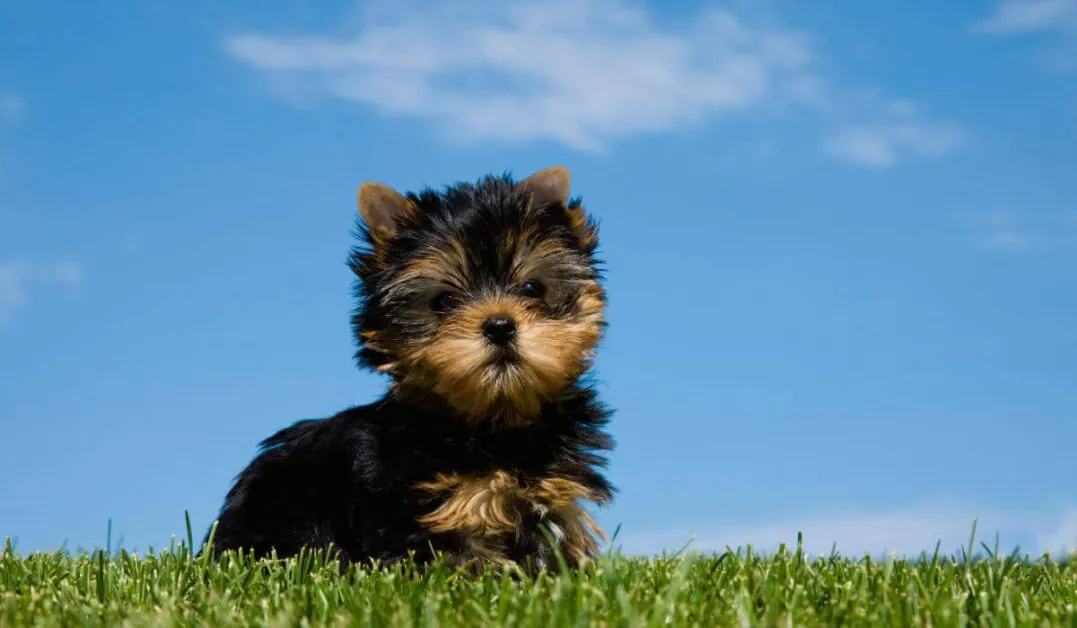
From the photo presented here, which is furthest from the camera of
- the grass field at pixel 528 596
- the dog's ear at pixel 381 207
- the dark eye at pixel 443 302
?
the dog's ear at pixel 381 207

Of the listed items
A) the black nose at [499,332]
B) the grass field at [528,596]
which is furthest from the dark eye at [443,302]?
the grass field at [528,596]

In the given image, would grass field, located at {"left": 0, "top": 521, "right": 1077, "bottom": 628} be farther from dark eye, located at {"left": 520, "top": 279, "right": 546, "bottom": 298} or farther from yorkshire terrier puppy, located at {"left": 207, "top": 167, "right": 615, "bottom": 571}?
dark eye, located at {"left": 520, "top": 279, "right": 546, "bottom": 298}

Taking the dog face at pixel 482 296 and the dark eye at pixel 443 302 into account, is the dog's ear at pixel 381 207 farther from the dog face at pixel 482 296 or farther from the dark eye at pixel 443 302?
the dark eye at pixel 443 302

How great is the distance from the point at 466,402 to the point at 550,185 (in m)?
1.39

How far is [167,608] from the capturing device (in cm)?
472

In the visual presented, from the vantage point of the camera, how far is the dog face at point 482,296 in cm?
562

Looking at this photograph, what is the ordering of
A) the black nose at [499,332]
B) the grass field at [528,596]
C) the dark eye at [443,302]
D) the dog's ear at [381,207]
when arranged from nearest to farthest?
1. the grass field at [528,596]
2. the black nose at [499,332]
3. the dark eye at [443,302]
4. the dog's ear at [381,207]

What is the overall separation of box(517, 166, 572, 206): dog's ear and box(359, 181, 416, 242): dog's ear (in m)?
0.68

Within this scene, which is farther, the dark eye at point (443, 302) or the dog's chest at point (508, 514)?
the dark eye at point (443, 302)

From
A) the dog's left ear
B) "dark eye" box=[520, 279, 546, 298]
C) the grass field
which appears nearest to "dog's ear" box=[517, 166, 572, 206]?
the dog's left ear

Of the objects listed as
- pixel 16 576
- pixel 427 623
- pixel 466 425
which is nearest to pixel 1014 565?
pixel 466 425

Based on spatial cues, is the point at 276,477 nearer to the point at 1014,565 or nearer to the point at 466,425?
the point at 466,425

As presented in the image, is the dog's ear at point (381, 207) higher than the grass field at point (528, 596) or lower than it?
higher

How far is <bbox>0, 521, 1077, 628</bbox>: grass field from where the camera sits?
434 centimetres
